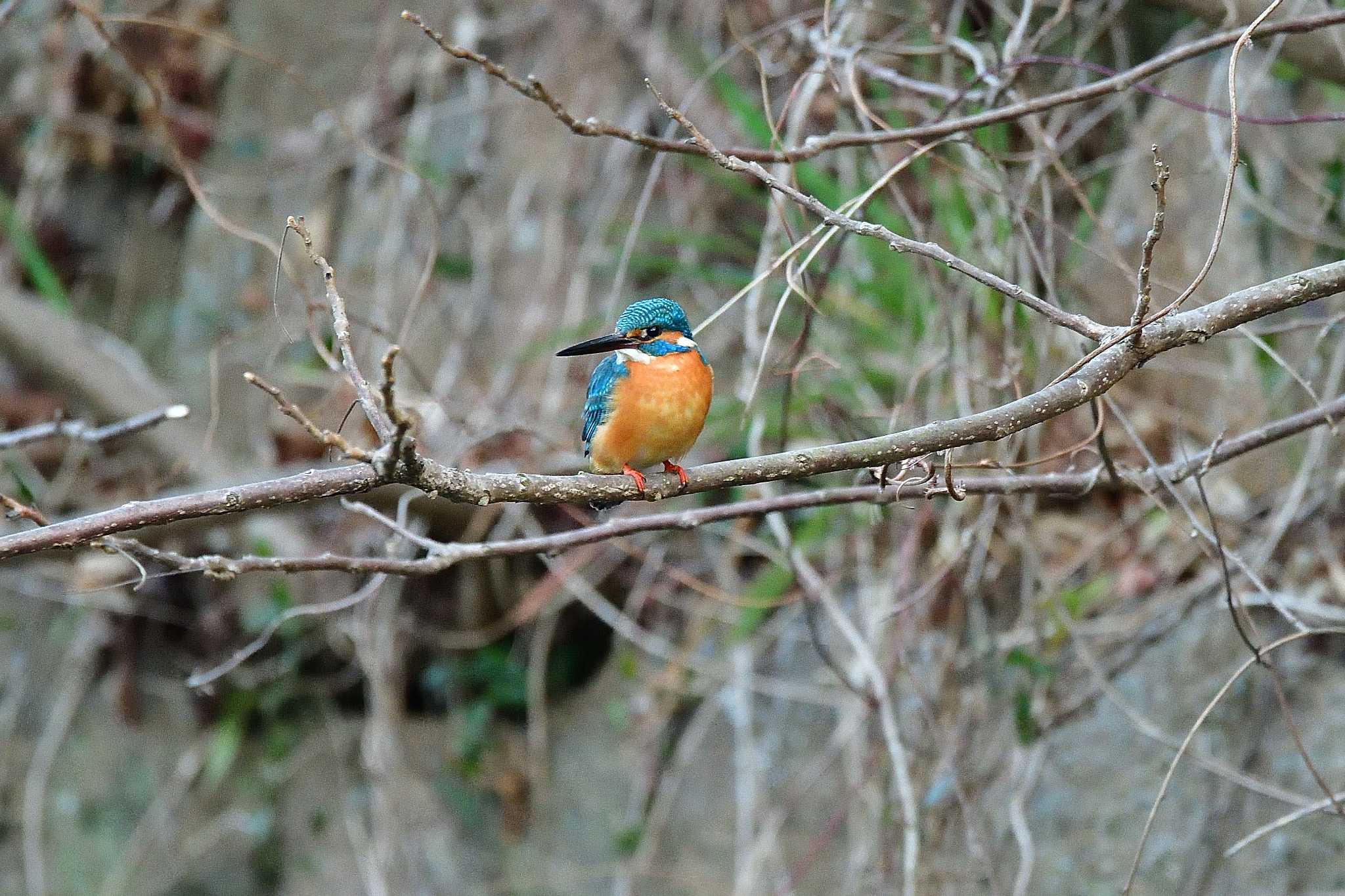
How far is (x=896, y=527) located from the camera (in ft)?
11.4

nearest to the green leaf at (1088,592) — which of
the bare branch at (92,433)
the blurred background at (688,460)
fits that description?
the blurred background at (688,460)

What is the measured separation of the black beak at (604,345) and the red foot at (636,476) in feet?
0.71

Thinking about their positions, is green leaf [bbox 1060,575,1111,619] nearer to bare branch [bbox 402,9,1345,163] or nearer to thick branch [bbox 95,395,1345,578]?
thick branch [bbox 95,395,1345,578]

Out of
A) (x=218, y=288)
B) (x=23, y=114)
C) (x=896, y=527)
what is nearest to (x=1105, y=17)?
(x=896, y=527)

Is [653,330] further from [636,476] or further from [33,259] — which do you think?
[33,259]

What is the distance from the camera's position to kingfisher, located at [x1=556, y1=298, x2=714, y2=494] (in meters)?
2.31

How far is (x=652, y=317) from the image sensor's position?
2.49 metres

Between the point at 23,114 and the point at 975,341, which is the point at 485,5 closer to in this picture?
the point at 23,114

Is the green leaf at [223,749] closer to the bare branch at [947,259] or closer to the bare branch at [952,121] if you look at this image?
the bare branch at [952,121]

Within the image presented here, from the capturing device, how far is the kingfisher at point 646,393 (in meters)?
2.31

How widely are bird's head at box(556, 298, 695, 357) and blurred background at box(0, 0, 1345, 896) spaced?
0.08 m

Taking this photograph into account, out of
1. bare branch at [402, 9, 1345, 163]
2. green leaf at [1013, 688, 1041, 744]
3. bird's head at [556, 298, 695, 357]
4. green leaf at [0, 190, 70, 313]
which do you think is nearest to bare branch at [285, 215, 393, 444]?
bare branch at [402, 9, 1345, 163]

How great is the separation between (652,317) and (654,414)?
276 millimetres

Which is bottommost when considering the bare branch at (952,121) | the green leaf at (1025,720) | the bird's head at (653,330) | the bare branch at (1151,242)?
the green leaf at (1025,720)
